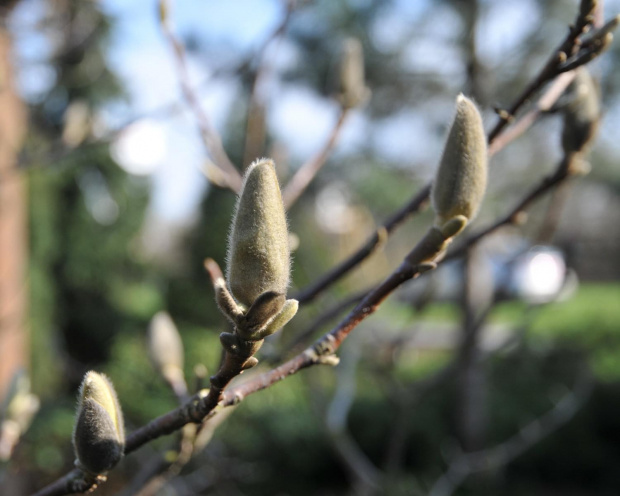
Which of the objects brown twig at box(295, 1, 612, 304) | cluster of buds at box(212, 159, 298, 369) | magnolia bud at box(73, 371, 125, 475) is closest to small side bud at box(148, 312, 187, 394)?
brown twig at box(295, 1, 612, 304)

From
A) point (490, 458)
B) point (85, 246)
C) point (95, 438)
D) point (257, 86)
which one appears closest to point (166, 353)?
point (95, 438)

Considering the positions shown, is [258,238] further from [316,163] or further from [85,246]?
[85,246]

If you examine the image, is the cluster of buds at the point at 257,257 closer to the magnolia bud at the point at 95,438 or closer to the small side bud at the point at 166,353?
the magnolia bud at the point at 95,438

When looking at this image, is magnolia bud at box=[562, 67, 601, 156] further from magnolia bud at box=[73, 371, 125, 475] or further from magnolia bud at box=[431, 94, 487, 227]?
magnolia bud at box=[73, 371, 125, 475]

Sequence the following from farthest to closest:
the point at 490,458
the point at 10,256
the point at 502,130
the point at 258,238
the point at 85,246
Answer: the point at 85,246, the point at 10,256, the point at 490,458, the point at 502,130, the point at 258,238

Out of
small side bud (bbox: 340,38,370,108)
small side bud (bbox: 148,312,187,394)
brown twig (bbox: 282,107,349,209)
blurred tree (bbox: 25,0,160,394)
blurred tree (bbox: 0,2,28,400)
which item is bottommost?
blurred tree (bbox: 25,0,160,394)

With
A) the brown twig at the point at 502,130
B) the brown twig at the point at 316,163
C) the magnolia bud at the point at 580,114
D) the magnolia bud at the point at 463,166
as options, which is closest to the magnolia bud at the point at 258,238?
the magnolia bud at the point at 463,166
